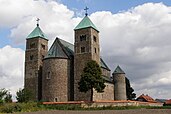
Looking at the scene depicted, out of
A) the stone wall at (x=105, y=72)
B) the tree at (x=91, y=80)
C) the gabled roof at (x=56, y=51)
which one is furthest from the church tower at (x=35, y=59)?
the stone wall at (x=105, y=72)

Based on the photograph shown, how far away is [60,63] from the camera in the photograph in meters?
66.9

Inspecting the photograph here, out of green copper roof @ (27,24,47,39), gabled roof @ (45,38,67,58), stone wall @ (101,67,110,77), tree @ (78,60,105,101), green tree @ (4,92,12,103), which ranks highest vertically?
green copper roof @ (27,24,47,39)

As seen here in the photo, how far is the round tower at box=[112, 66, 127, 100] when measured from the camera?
8006 centimetres

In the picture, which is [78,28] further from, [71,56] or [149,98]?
[149,98]

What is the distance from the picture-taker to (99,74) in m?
59.9

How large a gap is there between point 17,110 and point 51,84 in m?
22.1

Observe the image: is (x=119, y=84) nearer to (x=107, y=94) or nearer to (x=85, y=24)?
(x=107, y=94)

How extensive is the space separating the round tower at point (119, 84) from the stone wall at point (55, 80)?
18.0 metres

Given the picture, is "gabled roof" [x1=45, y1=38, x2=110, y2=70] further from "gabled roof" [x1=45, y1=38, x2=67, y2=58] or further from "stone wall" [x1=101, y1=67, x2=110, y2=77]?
"stone wall" [x1=101, y1=67, x2=110, y2=77]

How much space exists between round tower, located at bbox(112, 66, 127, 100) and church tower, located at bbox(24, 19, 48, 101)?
20136 mm

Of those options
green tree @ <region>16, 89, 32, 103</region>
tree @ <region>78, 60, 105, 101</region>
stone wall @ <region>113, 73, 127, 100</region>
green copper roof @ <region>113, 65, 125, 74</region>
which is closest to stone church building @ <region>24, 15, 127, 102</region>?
stone wall @ <region>113, 73, 127, 100</region>

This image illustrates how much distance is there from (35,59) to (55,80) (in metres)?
10.8

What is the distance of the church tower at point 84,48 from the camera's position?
66938 millimetres

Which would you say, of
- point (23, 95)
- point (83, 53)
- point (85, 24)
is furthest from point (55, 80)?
point (85, 24)
